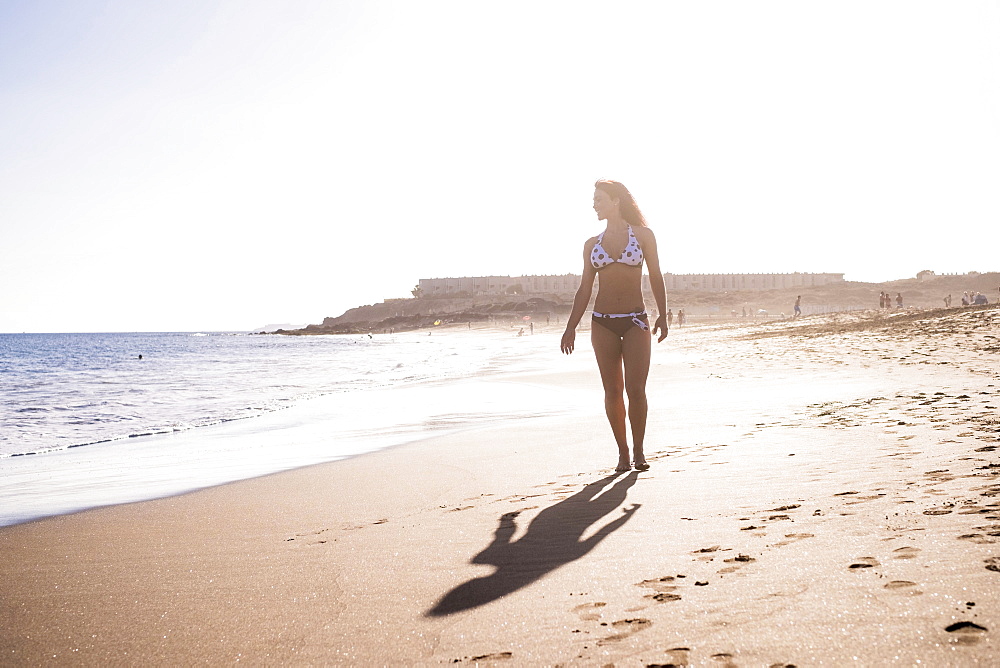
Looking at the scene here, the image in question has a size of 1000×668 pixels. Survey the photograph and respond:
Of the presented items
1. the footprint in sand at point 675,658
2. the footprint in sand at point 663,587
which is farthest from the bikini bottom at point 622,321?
the footprint in sand at point 675,658

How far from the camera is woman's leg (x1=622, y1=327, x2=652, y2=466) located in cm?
460

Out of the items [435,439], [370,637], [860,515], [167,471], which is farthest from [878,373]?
[370,637]

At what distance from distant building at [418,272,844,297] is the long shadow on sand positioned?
119607 millimetres

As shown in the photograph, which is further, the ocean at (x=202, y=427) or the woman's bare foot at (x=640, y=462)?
the ocean at (x=202, y=427)

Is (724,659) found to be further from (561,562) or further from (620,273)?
(620,273)

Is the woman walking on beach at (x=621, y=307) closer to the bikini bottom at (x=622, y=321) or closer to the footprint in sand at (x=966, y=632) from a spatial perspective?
the bikini bottom at (x=622, y=321)

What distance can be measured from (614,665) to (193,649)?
1184mm

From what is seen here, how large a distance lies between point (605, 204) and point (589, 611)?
327 cm

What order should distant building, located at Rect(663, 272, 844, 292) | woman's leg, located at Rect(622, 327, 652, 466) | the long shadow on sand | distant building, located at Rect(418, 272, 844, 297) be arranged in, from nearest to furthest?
1. the long shadow on sand
2. woman's leg, located at Rect(622, 327, 652, 466)
3. distant building, located at Rect(663, 272, 844, 292)
4. distant building, located at Rect(418, 272, 844, 297)

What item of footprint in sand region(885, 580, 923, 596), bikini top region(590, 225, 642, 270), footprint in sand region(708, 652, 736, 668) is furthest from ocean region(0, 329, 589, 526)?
footprint in sand region(885, 580, 923, 596)

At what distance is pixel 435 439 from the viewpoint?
274 inches

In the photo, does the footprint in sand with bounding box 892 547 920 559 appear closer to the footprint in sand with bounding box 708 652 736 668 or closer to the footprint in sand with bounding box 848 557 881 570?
the footprint in sand with bounding box 848 557 881 570

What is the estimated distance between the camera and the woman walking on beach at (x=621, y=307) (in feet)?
15.2

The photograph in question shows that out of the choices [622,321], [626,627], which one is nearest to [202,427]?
[622,321]
